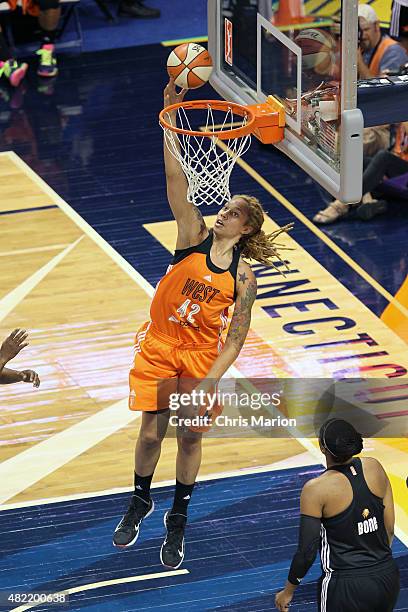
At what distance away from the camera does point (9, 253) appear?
1203 cm

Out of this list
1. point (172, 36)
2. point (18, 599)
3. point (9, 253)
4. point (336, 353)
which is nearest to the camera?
point (18, 599)

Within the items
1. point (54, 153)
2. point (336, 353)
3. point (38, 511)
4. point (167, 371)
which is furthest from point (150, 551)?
point (54, 153)

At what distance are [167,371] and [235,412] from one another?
2472 mm

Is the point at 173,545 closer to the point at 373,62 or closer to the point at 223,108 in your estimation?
the point at 223,108

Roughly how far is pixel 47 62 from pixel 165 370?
29.7ft

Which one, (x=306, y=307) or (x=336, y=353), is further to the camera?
(x=306, y=307)

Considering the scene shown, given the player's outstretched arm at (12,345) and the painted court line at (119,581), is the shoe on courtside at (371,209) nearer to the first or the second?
the painted court line at (119,581)

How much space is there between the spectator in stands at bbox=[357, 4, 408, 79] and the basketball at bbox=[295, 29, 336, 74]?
470cm

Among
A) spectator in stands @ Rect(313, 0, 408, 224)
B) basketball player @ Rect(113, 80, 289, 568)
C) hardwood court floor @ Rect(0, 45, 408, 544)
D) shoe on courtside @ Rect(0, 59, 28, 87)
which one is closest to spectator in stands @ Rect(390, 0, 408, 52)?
spectator in stands @ Rect(313, 0, 408, 224)

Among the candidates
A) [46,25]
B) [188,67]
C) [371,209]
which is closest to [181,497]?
[188,67]

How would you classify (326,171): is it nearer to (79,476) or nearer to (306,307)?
(79,476)

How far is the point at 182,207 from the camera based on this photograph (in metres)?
7.35

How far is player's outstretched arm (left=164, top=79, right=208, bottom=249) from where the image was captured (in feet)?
24.1

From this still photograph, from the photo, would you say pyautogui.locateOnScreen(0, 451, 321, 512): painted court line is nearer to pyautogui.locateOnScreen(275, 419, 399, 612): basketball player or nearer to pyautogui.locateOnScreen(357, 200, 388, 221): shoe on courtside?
pyautogui.locateOnScreen(275, 419, 399, 612): basketball player
